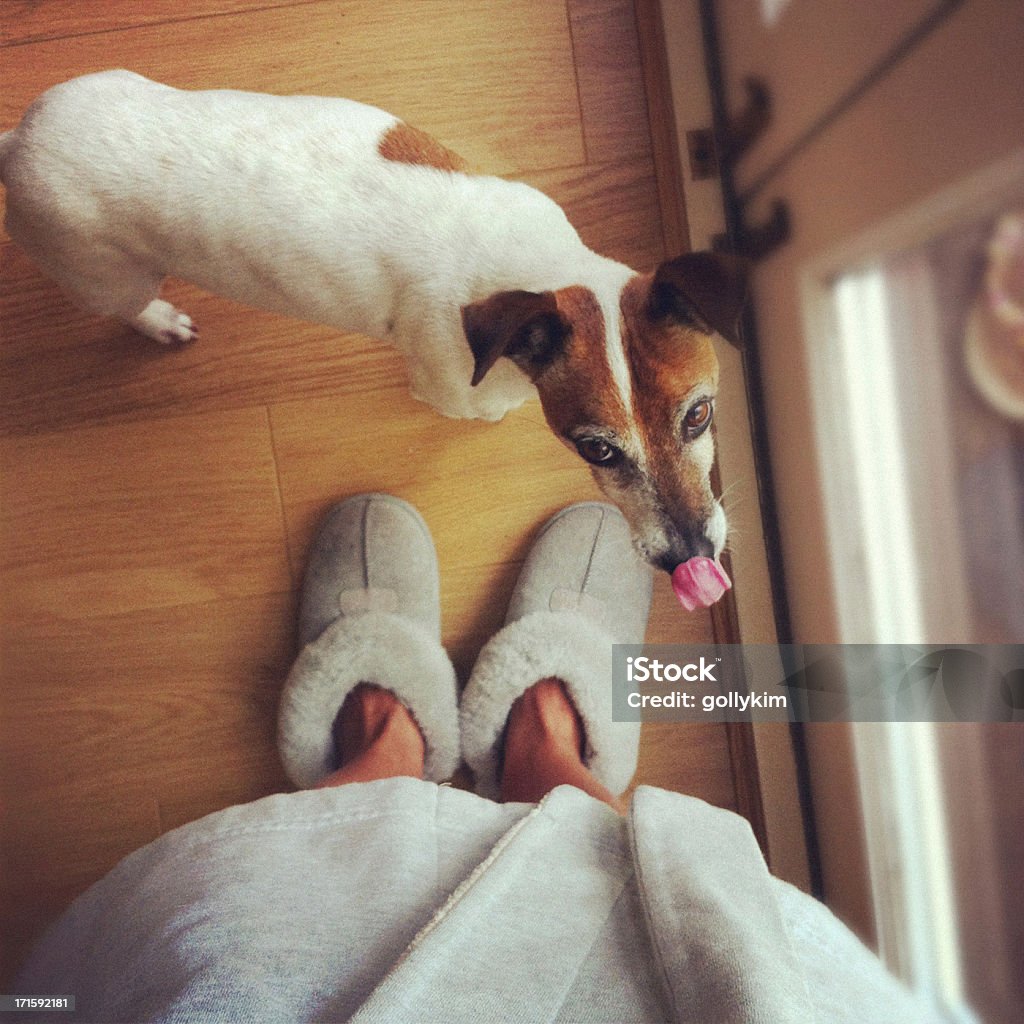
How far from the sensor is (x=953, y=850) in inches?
31.6

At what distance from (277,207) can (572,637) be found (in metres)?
0.72

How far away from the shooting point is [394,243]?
948mm

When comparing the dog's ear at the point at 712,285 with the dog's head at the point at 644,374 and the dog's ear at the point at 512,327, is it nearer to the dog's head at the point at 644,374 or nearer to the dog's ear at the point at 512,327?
the dog's head at the point at 644,374

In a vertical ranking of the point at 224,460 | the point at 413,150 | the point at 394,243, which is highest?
the point at 413,150

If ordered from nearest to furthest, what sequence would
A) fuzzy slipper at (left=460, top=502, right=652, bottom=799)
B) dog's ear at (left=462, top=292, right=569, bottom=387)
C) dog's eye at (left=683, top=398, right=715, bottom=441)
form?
dog's ear at (left=462, top=292, right=569, bottom=387) → dog's eye at (left=683, top=398, right=715, bottom=441) → fuzzy slipper at (left=460, top=502, right=652, bottom=799)

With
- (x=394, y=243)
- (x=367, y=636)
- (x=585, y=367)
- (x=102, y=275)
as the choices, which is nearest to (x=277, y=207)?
(x=394, y=243)

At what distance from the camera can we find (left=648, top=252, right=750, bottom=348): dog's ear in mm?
852

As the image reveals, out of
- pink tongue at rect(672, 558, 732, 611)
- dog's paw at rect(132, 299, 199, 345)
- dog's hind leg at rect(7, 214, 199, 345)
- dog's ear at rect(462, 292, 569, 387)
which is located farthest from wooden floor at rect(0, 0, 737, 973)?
dog's ear at rect(462, 292, 569, 387)

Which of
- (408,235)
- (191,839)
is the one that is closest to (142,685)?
(191,839)

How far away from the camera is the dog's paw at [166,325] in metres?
1.23

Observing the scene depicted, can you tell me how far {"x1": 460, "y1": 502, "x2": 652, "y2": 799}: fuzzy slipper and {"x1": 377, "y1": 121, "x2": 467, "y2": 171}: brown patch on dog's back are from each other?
540 millimetres

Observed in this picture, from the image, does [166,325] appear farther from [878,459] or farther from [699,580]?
[878,459]

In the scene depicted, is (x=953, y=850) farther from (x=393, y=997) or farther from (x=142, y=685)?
(x=142, y=685)

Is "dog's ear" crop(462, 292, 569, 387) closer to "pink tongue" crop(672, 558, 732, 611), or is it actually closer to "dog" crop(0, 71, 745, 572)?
"dog" crop(0, 71, 745, 572)
